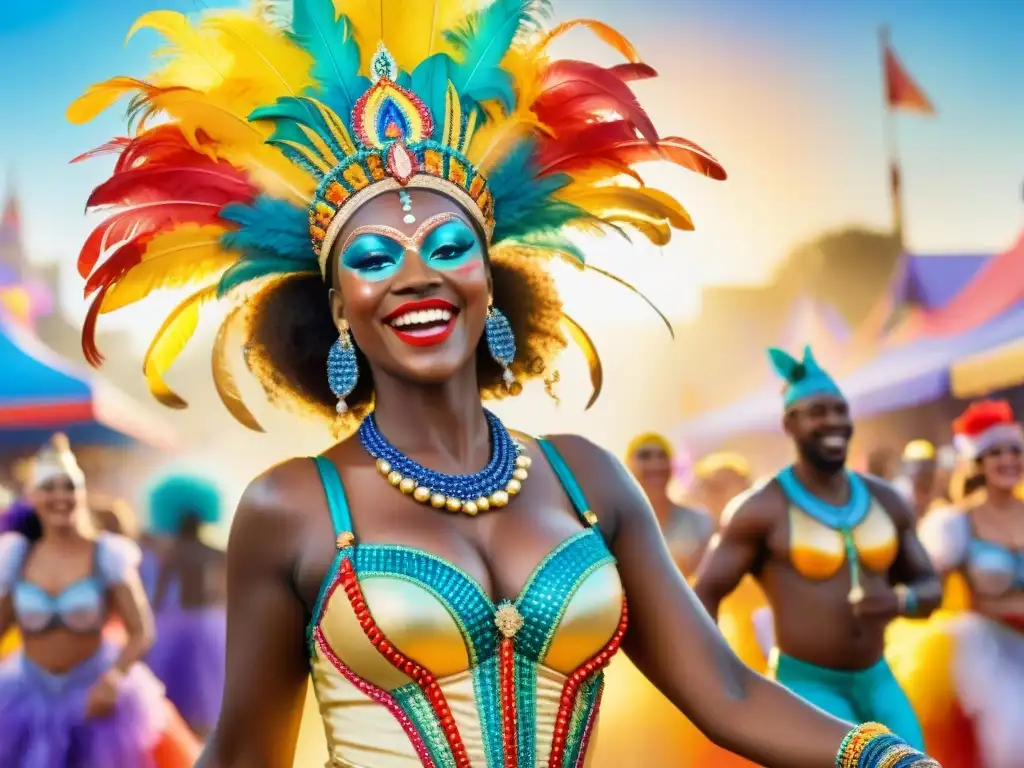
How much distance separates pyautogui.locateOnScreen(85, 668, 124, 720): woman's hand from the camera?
576cm

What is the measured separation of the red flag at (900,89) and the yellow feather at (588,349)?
7.26 metres

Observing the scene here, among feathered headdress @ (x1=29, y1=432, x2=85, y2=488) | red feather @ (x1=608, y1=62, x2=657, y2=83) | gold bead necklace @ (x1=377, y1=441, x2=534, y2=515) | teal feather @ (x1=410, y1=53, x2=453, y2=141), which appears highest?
red feather @ (x1=608, y1=62, x2=657, y2=83)

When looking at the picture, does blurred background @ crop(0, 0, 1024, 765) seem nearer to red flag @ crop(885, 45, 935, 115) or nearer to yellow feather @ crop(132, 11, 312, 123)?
red flag @ crop(885, 45, 935, 115)

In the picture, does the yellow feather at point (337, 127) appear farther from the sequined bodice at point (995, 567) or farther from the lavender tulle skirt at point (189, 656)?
the lavender tulle skirt at point (189, 656)

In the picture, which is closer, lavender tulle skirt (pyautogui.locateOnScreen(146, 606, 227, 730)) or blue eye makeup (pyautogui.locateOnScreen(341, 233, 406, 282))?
blue eye makeup (pyautogui.locateOnScreen(341, 233, 406, 282))

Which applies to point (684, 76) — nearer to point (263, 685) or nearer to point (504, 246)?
point (504, 246)

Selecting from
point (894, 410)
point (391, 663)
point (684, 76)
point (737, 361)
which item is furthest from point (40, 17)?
point (391, 663)

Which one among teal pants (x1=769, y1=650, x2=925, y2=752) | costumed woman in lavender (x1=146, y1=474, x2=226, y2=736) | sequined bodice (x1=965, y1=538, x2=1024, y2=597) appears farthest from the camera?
costumed woman in lavender (x1=146, y1=474, x2=226, y2=736)

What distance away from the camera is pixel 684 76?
8539 millimetres

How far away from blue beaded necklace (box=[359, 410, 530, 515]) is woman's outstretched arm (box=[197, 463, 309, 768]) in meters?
0.15

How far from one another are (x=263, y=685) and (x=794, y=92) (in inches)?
308

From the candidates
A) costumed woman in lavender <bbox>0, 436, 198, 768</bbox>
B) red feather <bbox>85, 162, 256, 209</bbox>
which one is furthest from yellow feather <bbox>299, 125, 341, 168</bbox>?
costumed woman in lavender <bbox>0, 436, 198, 768</bbox>

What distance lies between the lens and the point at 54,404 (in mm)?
7887

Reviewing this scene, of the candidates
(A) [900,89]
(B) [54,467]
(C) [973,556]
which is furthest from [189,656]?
(A) [900,89]
